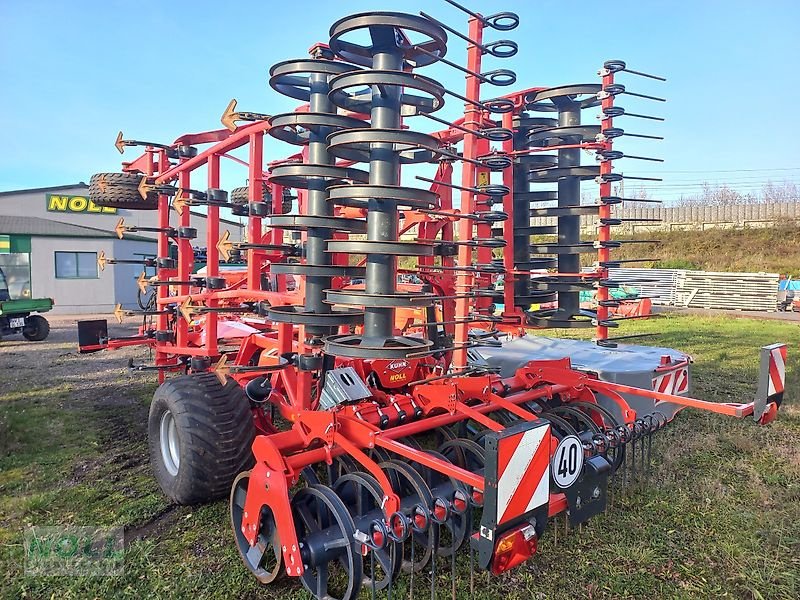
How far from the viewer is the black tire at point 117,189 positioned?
18.6 ft

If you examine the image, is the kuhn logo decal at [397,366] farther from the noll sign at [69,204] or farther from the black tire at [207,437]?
the noll sign at [69,204]

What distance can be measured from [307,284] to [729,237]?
111 ft

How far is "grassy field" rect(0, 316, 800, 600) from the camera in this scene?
2877 mm

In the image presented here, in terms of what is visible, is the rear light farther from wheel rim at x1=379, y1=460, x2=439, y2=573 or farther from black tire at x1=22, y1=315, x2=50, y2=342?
black tire at x1=22, y1=315, x2=50, y2=342

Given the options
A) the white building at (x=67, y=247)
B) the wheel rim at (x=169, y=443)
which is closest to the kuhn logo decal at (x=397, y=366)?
the wheel rim at (x=169, y=443)

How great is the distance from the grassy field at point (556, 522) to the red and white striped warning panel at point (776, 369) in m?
0.85

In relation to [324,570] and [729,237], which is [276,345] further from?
[729,237]

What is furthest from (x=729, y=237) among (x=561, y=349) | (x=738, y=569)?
(x=738, y=569)

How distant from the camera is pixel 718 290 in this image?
22453 mm

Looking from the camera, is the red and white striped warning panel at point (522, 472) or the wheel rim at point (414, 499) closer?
the red and white striped warning panel at point (522, 472)

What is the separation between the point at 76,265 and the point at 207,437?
20505 mm

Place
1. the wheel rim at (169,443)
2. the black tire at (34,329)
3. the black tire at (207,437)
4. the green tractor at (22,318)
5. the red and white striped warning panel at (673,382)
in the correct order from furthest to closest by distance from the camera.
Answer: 1. the black tire at (34,329)
2. the green tractor at (22,318)
3. the red and white striped warning panel at (673,382)
4. the wheel rim at (169,443)
5. the black tire at (207,437)

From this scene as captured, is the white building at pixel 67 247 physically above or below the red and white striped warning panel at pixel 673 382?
above

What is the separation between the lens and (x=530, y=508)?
237cm
